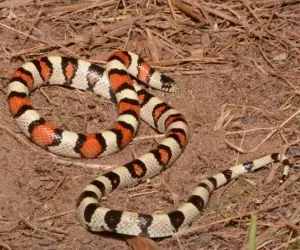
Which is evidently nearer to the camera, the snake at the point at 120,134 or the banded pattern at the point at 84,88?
the snake at the point at 120,134

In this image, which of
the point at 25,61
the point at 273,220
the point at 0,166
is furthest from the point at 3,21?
the point at 273,220

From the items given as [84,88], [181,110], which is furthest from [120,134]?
[84,88]

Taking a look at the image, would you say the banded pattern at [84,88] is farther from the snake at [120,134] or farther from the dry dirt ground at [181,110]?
the dry dirt ground at [181,110]

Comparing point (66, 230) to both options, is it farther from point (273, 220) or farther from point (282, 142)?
point (282, 142)

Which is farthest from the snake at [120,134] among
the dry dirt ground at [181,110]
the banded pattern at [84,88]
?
the dry dirt ground at [181,110]

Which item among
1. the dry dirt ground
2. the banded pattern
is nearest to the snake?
→ the banded pattern
